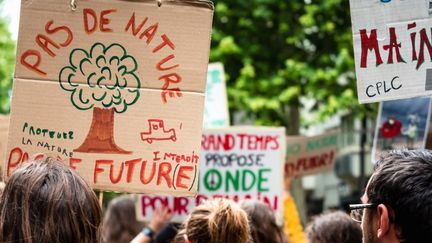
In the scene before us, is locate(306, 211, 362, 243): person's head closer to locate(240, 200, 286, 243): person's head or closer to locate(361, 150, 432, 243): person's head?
locate(240, 200, 286, 243): person's head

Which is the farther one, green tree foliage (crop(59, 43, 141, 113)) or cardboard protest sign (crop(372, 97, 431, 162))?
cardboard protest sign (crop(372, 97, 431, 162))

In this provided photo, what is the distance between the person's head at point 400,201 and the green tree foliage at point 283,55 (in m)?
10.0

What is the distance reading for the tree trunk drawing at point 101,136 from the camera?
3.44m

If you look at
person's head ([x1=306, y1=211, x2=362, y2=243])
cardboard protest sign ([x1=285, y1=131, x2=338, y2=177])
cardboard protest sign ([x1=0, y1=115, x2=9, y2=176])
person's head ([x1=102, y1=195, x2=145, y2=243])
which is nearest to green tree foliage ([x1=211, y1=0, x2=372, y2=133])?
cardboard protest sign ([x1=285, y1=131, x2=338, y2=177])

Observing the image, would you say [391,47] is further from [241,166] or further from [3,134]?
[3,134]

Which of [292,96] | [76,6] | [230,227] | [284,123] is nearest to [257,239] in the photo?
[230,227]

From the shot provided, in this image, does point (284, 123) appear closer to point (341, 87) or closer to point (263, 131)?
point (341, 87)

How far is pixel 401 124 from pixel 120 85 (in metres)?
3.24

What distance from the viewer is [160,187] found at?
3.44 meters

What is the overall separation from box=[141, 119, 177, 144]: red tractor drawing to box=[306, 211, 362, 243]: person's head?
1776mm

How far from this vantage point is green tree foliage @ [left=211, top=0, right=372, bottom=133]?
503 inches

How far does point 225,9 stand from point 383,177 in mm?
10910

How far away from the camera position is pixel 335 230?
16.0ft

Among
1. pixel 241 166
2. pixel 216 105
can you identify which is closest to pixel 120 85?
pixel 241 166
